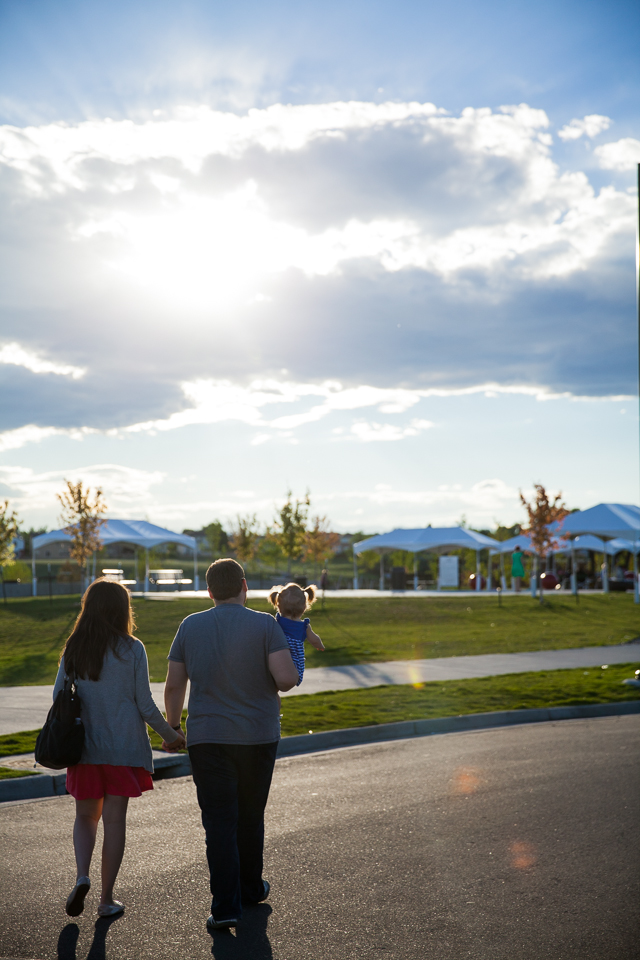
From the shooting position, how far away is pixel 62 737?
14.5ft

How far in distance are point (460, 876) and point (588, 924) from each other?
0.89 metres

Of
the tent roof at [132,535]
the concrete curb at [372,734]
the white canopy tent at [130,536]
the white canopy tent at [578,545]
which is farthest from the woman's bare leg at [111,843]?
the white canopy tent at [578,545]

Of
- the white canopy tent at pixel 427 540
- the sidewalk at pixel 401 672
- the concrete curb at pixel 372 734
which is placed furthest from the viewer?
the white canopy tent at pixel 427 540

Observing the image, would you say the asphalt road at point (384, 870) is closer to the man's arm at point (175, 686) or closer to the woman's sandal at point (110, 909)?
the woman's sandal at point (110, 909)

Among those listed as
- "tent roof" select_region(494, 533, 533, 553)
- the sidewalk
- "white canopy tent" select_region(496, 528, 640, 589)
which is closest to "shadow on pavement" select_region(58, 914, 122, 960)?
the sidewalk

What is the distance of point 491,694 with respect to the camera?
1241cm

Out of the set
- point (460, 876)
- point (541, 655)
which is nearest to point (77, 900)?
point (460, 876)

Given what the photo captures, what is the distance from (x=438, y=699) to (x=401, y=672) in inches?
126

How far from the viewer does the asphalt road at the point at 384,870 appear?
422 cm

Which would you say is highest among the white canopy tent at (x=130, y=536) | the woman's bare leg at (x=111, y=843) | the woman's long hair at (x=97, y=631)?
the white canopy tent at (x=130, y=536)

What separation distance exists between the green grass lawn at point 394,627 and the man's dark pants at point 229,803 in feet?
34.9

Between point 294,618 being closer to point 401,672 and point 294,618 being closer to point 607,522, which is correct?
point 401,672

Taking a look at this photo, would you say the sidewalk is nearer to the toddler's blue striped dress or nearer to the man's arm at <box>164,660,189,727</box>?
the toddler's blue striped dress

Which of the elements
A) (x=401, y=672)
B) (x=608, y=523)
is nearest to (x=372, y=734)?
Answer: (x=401, y=672)
